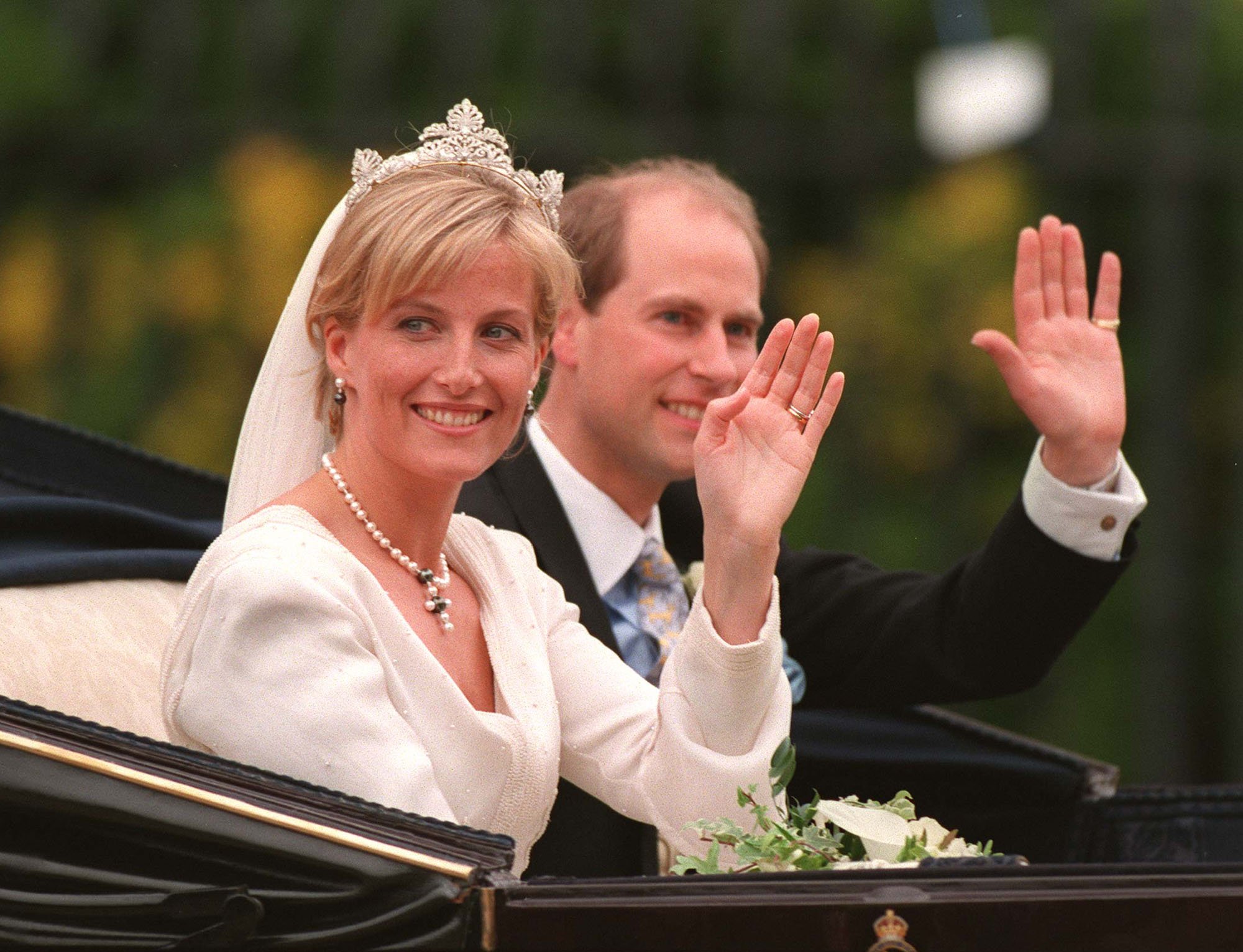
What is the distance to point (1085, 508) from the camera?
8.95 feet

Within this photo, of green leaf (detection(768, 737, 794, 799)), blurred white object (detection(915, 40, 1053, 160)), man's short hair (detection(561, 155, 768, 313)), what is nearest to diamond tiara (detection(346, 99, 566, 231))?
green leaf (detection(768, 737, 794, 799))

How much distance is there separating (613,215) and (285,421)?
0.99 meters

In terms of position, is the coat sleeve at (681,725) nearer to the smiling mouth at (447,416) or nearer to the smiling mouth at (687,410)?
the smiling mouth at (447,416)

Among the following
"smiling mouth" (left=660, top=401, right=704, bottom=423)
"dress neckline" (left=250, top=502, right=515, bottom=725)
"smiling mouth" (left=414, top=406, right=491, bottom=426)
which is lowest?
"dress neckline" (left=250, top=502, right=515, bottom=725)

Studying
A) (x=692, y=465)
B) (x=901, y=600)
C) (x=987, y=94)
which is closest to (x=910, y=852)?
(x=692, y=465)

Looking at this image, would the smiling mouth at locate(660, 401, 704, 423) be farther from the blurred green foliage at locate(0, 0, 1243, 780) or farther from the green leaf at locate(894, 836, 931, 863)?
the blurred green foliage at locate(0, 0, 1243, 780)

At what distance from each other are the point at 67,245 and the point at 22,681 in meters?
4.18

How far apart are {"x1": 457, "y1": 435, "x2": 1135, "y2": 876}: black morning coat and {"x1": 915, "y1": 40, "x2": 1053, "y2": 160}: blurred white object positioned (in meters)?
2.87

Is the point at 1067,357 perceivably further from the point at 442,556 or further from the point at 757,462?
the point at 442,556

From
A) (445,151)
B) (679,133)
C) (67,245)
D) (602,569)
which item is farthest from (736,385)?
(67,245)

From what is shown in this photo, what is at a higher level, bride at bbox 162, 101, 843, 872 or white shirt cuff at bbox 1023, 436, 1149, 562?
white shirt cuff at bbox 1023, 436, 1149, 562

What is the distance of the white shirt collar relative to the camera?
263 centimetres

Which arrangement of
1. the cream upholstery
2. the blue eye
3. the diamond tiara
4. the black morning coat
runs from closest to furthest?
the diamond tiara
the cream upholstery
the black morning coat
the blue eye

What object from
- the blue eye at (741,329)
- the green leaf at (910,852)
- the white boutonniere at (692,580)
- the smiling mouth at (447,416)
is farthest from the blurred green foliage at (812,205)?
the green leaf at (910,852)
